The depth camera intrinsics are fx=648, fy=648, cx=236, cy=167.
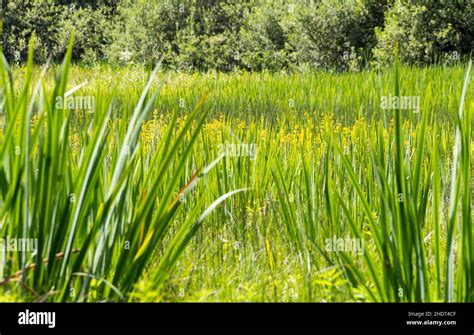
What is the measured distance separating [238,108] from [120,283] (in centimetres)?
500

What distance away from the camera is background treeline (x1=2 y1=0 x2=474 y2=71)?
36.0 ft

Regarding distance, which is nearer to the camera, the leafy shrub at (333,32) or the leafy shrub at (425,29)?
the leafy shrub at (425,29)

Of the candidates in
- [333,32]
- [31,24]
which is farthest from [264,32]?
[31,24]

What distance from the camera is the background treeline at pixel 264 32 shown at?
36.0 feet

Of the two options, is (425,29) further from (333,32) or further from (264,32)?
(264,32)

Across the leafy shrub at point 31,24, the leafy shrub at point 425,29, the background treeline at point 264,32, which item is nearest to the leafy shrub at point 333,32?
the background treeline at point 264,32

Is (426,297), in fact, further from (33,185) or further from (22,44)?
(22,44)

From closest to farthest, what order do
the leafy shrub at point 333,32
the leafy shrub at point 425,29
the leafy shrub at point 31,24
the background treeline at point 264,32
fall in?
the leafy shrub at point 425,29
the background treeline at point 264,32
the leafy shrub at point 333,32
the leafy shrub at point 31,24

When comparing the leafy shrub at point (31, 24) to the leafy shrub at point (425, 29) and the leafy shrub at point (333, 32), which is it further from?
the leafy shrub at point (425, 29)

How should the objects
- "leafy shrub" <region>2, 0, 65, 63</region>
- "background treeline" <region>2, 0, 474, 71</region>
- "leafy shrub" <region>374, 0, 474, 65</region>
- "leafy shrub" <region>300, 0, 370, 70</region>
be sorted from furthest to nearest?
1. "leafy shrub" <region>2, 0, 65, 63</region>
2. "leafy shrub" <region>300, 0, 370, 70</region>
3. "background treeline" <region>2, 0, 474, 71</region>
4. "leafy shrub" <region>374, 0, 474, 65</region>

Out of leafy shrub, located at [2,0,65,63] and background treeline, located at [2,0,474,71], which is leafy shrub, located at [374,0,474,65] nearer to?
background treeline, located at [2,0,474,71]

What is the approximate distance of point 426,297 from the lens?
1725 millimetres

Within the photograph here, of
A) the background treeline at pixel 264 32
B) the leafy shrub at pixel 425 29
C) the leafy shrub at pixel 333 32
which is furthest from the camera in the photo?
the leafy shrub at pixel 333 32

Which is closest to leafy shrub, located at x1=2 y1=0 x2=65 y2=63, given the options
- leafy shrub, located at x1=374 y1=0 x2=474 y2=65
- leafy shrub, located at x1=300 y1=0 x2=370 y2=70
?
leafy shrub, located at x1=300 y1=0 x2=370 y2=70
